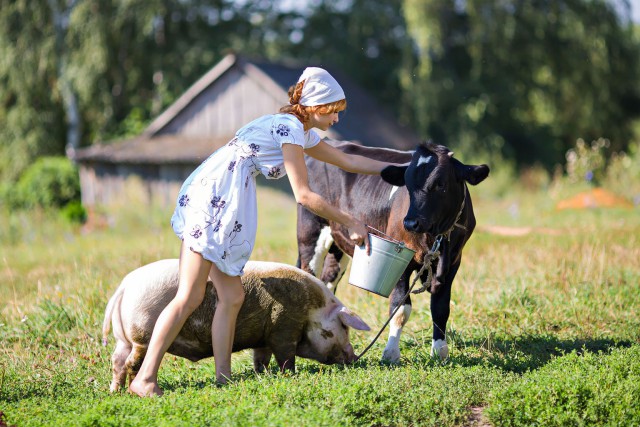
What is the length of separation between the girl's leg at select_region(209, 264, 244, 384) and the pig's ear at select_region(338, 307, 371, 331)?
0.84m

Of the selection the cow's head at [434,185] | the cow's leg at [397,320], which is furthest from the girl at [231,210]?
the cow's leg at [397,320]

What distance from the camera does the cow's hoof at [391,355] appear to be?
6.26 m

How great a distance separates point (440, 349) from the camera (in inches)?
250

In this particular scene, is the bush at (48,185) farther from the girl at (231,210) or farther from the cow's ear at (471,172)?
the cow's ear at (471,172)

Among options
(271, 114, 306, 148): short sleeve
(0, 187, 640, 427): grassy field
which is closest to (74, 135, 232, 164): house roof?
(0, 187, 640, 427): grassy field

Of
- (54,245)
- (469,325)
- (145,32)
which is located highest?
(145,32)

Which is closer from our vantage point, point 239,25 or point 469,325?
point 469,325

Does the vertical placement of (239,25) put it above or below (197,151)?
above

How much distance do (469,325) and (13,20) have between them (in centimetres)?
2639

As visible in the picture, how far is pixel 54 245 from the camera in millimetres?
17562

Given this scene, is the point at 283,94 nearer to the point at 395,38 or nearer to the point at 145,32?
the point at 145,32

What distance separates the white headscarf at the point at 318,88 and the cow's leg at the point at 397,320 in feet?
5.38

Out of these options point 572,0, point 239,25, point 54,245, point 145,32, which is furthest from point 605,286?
point 239,25

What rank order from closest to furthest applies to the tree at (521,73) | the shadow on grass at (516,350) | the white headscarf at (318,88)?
the white headscarf at (318,88) → the shadow on grass at (516,350) → the tree at (521,73)
